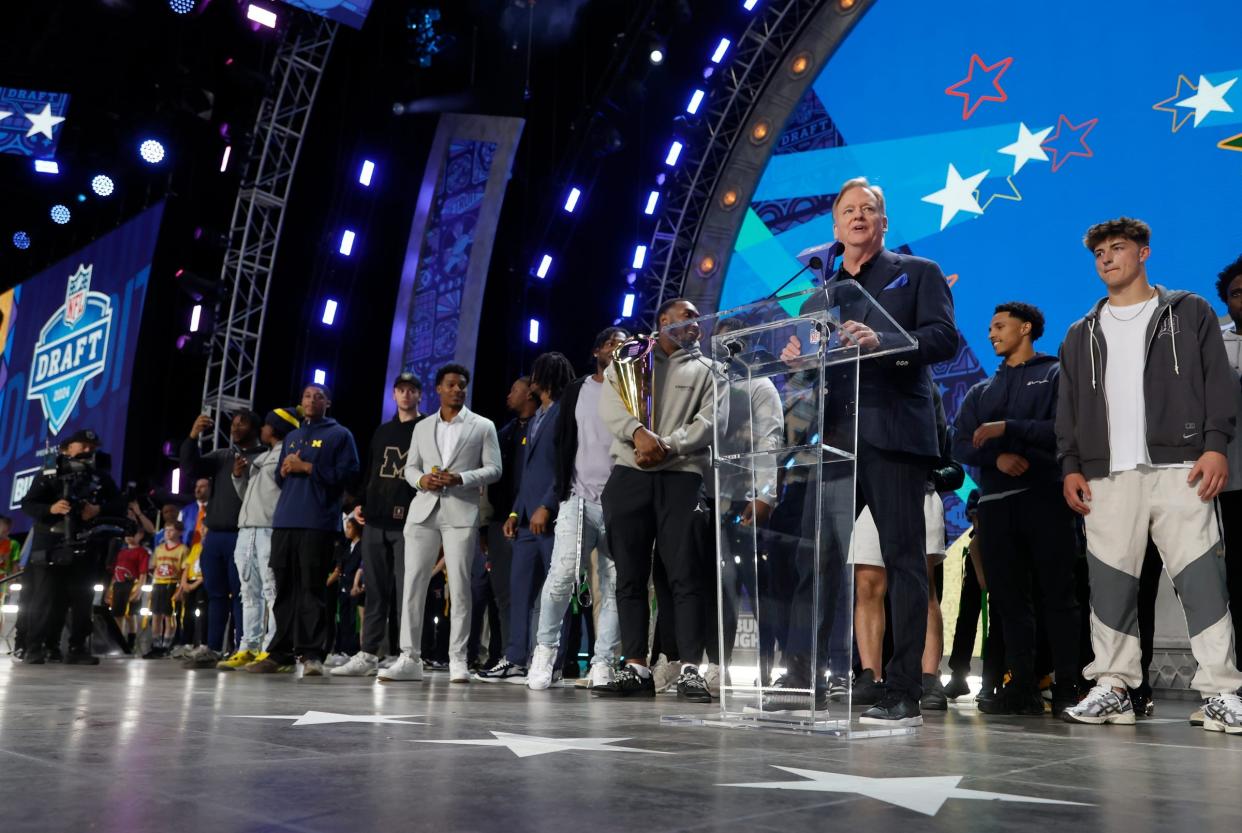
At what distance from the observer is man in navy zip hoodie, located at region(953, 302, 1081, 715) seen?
416 cm

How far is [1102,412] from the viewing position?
11.8ft

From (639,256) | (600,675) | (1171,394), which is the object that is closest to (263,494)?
(600,675)

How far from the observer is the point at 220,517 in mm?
7137

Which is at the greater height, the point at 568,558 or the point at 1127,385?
the point at 1127,385

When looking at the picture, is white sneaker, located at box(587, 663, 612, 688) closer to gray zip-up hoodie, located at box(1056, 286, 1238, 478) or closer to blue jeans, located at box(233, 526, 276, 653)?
gray zip-up hoodie, located at box(1056, 286, 1238, 478)

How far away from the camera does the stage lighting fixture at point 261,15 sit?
10.8m

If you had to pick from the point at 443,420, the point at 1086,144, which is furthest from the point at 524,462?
the point at 1086,144

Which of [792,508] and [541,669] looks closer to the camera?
[792,508]

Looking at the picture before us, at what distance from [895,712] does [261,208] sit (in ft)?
35.0

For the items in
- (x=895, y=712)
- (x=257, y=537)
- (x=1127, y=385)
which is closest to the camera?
(x=895, y=712)

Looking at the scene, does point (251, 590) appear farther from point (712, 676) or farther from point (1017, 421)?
point (1017, 421)

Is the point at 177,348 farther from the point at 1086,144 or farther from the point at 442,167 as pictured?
the point at 1086,144

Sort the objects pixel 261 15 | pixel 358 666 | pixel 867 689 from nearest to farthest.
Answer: pixel 867 689
pixel 358 666
pixel 261 15

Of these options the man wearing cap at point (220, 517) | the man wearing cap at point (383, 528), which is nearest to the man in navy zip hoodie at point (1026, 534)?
the man wearing cap at point (383, 528)
